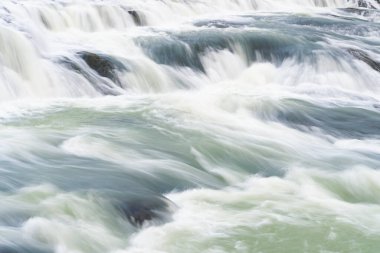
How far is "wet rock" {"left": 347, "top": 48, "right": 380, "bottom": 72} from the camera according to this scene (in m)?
12.9

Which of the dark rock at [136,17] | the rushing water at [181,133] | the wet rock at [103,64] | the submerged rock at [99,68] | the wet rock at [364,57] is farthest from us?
the dark rock at [136,17]

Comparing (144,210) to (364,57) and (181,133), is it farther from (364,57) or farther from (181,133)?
(364,57)

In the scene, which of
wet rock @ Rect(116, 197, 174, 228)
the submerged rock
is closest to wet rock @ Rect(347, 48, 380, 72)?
the submerged rock

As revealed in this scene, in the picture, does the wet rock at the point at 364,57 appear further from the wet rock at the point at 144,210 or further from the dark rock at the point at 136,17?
the wet rock at the point at 144,210

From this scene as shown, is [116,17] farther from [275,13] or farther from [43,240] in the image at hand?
[43,240]

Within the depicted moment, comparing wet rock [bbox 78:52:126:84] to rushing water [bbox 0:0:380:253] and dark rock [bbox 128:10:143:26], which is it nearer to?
rushing water [bbox 0:0:380:253]

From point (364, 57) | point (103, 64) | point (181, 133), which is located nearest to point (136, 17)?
point (103, 64)

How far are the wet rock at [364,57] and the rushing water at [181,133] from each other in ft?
0.11

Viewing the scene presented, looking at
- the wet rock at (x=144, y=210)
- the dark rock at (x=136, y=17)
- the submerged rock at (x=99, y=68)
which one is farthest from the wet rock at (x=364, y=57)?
the wet rock at (x=144, y=210)

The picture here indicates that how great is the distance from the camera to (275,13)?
765 inches

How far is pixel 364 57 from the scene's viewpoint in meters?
13.1

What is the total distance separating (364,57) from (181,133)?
19.8ft

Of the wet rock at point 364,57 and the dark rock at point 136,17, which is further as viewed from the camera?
the dark rock at point 136,17

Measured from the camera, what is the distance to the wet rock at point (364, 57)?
12.9 meters
